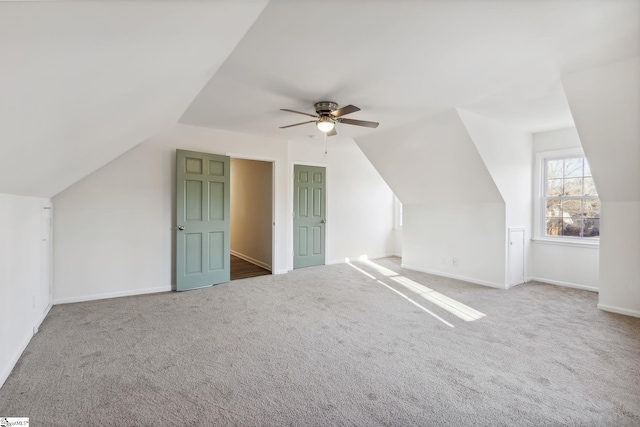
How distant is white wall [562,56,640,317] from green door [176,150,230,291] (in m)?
4.21

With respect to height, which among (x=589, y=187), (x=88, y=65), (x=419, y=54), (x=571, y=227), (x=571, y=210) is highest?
(x=419, y=54)

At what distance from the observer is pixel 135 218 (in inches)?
154

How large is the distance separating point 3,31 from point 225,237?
3884mm

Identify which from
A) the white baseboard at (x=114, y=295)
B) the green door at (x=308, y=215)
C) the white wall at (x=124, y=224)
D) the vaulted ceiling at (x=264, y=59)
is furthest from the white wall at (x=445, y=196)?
the white baseboard at (x=114, y=295)

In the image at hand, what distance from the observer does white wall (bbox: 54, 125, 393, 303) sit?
3.55m

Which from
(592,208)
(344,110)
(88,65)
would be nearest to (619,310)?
(592,208)

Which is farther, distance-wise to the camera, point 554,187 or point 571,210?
point 554,187

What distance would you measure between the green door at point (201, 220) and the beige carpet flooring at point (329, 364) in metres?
0.59

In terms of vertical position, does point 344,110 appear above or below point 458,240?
above

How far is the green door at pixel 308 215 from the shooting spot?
557 cm

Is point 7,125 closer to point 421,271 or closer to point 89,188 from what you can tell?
point 89,188

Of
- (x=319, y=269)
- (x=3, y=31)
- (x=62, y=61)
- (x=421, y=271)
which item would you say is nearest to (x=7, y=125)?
(x=62, y=61)

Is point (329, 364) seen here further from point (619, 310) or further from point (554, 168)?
point (554, 168)

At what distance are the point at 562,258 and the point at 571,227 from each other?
48 centimetres
